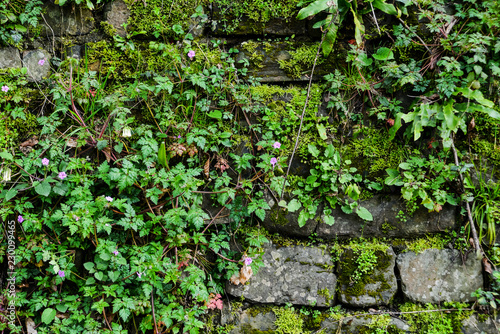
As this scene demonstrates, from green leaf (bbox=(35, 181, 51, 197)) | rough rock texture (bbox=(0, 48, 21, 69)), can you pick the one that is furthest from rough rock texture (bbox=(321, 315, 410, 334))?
rough rock texture (bbox=(0, 48, 21, 69))

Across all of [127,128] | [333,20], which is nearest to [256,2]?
[333,20]

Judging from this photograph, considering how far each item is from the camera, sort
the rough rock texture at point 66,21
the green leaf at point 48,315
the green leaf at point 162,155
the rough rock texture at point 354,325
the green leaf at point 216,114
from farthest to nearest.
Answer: the rough rock texture at point 66,21, the green leaf at point 216,114, the rough rock texture at point 354,325, the green leaf at point 162,155, the green leaf at point 48,315

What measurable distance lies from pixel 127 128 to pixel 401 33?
228cm

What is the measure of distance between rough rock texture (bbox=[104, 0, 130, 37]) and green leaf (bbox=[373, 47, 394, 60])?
209cm

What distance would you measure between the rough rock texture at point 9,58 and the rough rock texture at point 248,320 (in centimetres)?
264

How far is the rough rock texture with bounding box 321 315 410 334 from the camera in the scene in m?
2.44

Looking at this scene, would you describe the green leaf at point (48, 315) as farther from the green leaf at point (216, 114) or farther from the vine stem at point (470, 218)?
the vine stem at point (470, 218)

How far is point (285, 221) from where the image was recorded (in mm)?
2607

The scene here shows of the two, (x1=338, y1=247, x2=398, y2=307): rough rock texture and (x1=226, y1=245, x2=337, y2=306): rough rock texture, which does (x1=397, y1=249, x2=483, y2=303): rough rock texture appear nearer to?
(x1=338, y1=247, x2=398, y2=307): rough rock texture

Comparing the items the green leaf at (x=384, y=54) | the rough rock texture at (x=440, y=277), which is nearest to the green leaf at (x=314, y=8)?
the green leaf at (x=384, y=54)

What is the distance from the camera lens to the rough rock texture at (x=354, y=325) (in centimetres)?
244

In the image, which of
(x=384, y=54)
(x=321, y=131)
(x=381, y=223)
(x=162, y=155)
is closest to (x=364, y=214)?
(x=381, y=223)

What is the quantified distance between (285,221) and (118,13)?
2.24 metres

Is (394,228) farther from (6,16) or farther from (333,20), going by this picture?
(6,16)
